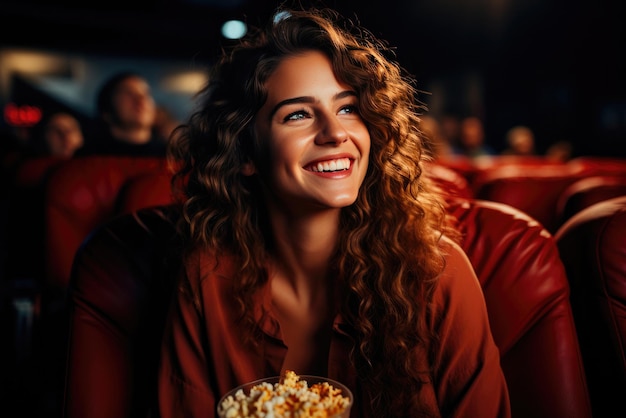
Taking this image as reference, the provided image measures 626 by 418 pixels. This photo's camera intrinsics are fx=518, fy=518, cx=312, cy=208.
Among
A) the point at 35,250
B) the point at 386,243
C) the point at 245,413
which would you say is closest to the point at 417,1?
the point at 35,250

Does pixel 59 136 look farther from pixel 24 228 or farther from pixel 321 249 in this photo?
pixel 321 249

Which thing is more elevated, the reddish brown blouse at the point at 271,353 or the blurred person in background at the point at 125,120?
the blurred person in background at the point at 125,120

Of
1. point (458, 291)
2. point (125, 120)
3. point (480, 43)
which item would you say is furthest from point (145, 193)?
point (480, 43)

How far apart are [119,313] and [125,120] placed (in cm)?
A: 230

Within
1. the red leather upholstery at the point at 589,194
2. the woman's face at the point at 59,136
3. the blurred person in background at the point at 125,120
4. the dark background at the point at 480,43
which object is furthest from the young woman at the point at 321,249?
the dark background at the point at 480,43

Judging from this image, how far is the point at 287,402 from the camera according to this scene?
2.38 feet

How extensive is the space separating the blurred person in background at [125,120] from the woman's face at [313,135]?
7.27 ft

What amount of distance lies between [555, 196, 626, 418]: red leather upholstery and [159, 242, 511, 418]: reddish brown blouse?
273 millimetres

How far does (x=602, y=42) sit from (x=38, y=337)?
7710mm

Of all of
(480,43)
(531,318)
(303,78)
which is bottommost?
(531,318)

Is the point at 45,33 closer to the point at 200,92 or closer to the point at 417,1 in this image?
the point at 417,1

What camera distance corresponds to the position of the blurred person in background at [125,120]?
3281mm

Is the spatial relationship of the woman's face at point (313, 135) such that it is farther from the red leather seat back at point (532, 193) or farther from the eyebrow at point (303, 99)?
the red leather seat back at point (532, 193)

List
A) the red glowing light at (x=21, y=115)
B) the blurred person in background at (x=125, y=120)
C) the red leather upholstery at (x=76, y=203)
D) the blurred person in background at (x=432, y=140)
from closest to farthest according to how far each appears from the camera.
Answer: the blurred person in background at (x=432, y=140) → the red leather upholstery at (x=76, y=203) → the blurred person in background at (x=125, y=120) → the red glowing light at (x=21, y=115)
